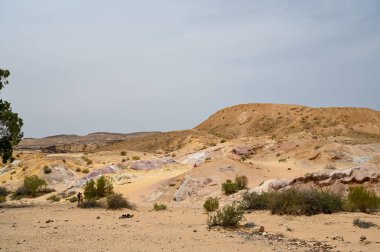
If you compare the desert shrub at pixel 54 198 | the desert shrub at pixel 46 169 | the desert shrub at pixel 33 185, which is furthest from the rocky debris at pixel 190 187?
the desert shrub at pixel 46 169

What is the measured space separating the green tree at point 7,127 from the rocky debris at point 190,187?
916cm

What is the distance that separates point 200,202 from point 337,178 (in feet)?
22.0

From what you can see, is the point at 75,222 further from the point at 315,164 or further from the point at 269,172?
the point at 315,164

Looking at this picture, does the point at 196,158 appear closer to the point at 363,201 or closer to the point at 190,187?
the point at 190,187

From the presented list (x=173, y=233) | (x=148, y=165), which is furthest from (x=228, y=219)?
(x=148, y=165)

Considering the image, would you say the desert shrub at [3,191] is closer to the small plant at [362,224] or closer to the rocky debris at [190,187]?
the rocky debris at [190,187]

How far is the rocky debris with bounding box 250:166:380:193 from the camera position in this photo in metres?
17.5

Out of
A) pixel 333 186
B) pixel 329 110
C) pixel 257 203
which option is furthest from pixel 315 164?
pixel 329 110

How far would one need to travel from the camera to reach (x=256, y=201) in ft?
53.6

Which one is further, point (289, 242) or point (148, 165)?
point (148, 165)

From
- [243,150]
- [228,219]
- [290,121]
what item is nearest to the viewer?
[228,219]

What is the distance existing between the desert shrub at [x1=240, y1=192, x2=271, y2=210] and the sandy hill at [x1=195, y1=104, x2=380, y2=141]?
33508 millimetres

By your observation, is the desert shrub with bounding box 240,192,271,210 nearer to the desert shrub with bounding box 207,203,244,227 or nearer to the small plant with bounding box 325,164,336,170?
the desert shrub with bounding box 207,203,244,227

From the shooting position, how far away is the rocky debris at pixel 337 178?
1747 centimetres
